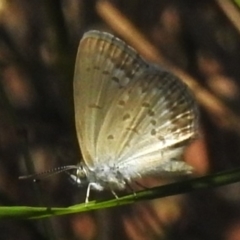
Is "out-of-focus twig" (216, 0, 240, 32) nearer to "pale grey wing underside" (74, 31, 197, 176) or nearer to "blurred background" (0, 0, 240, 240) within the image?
"blurred background" (0, 0, 240, 240)

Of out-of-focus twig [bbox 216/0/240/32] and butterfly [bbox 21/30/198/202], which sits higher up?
out-of-focus twig [bbox 216/0/240/32]

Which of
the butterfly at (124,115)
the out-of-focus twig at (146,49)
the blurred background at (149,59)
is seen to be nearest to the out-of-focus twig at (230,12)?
the blurred background at (149,59)

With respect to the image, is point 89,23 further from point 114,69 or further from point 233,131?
point 114,69

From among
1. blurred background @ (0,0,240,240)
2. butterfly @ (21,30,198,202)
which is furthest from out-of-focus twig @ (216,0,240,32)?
butterfly @ (21,30,198,202)

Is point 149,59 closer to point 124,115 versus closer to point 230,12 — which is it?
point 230,12

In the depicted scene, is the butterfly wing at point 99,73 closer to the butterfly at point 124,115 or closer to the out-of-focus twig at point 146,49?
the butterfly at point 124,115

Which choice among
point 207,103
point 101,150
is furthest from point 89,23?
point 101,150

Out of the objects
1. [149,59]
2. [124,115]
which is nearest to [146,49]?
[149,59]
